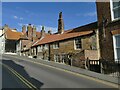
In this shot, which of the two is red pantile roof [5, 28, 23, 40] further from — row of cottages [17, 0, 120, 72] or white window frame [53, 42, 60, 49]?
white window frame [53, 42, 60, 49]

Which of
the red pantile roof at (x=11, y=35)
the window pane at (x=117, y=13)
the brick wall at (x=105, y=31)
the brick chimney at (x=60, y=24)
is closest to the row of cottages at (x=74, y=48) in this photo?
the brick chimney at (x=60, y=24)

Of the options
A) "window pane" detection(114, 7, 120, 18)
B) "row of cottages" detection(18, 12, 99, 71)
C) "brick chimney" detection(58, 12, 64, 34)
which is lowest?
"row of cottages" detection(18, 12, 99, 71)

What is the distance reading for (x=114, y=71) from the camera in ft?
56.9

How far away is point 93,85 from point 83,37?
15.6 meters

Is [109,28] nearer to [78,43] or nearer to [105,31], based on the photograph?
[105,31]

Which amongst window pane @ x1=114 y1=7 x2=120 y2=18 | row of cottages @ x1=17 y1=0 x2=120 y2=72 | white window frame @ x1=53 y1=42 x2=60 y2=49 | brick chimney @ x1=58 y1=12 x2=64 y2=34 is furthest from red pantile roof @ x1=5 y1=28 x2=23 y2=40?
window pane @ x1=114 y1=7 x2=120 y2=18

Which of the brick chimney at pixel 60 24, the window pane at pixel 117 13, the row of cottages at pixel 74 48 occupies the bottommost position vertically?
the row of cottages at pixel 74 48

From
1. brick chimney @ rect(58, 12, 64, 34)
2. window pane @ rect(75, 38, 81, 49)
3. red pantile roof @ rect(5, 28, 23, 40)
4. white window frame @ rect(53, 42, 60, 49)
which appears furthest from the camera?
red pantile roof @ rect(5, 28, 23, 40)

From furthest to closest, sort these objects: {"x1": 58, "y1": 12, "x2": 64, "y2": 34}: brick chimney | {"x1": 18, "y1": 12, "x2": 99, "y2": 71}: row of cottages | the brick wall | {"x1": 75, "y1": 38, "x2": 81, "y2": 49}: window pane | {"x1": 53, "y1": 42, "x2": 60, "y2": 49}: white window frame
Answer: {"x1": 58, "y1": 12, "x2": 64, "y2": 34}: brick chimney → {"x1": 53, "y1": 42, "x2": 60, "y2": 49}: white window frame → {"x1": 75, "y1": 38, "x2": 81, "y2": 49}: window pane → {"x1": 18, "y1": 12, "x2": 99, "y2": 71}: row of cottages → the brick wall

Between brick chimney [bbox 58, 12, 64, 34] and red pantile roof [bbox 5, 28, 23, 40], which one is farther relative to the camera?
red pantile roof [bbox 5, 28, 23, 40]

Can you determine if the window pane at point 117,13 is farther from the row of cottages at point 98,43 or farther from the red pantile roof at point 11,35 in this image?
the red pantile roof at point 11,35

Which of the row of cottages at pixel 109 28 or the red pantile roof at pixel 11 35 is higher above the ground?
the red pantile roof at pixel 11 35

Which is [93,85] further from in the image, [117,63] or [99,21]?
[99,21]

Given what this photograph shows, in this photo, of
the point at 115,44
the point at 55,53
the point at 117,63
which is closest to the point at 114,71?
the point at 117,63
